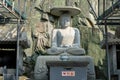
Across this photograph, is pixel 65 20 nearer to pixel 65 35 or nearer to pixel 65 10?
pixel 65 10

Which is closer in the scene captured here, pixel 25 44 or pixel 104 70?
pixel 25 44

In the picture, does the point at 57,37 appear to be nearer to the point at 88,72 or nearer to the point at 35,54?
the point at 88,72

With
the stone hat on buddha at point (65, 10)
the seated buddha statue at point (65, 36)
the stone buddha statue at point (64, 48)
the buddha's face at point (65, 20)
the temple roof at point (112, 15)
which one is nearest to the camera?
the stone buddha statue at point (64, 48)

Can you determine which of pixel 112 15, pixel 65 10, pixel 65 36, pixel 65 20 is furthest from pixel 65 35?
pixel 112 15

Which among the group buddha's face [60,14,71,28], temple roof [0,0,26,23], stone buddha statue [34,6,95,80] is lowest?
stone buddha statue [34,6,95,80]

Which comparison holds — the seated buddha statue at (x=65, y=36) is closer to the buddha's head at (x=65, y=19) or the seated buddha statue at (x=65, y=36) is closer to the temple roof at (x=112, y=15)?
the buddha's head at (x=65, y=19)

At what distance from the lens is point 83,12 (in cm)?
2047

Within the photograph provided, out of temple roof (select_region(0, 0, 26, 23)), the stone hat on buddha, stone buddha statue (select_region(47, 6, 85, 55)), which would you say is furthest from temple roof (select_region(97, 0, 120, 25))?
temple roof (select_region(0, 0, 26, 23))

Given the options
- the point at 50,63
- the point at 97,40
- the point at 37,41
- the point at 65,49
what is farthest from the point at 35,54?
the point at 50,63

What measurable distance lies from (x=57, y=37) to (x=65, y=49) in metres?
0.92

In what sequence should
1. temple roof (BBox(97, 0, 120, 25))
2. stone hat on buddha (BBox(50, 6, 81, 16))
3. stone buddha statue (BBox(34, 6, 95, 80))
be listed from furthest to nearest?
stone hat on buddha (BBox(50, 6, 81, 16)) < temple roof (BBox(97, 0, 120, 25)) < stone buddha statue (BBox(34, 6, 95, 80))

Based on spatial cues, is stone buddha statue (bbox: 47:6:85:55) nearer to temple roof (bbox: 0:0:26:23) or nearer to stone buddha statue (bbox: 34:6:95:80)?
stone buddha statue (bbox: 34:6:95:80)

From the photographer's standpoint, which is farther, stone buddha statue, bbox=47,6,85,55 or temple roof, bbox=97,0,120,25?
stone buddha statue, bbox=47,6,85,55

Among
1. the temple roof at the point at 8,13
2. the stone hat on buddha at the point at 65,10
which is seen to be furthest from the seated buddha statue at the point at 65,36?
the temple roof at the point at 8,13
